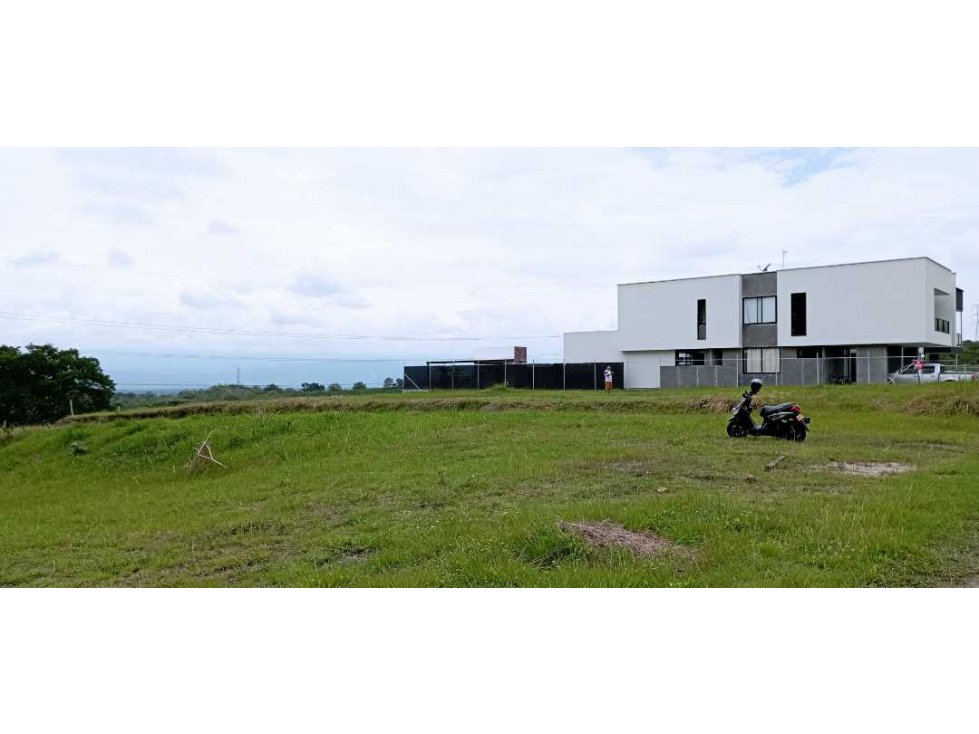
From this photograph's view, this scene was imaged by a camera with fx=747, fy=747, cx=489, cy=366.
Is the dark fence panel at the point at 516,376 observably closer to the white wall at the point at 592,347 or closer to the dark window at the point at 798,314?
the white wall at the point at 592,347

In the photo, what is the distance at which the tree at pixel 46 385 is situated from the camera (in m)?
42.1

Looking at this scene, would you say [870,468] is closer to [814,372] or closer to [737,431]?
[737,431]

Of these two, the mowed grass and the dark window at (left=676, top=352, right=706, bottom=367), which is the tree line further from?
the mowed grass

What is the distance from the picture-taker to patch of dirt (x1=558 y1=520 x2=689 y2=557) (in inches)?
280

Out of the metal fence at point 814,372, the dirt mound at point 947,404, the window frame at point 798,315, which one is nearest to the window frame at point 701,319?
the metal fence at point 814,372

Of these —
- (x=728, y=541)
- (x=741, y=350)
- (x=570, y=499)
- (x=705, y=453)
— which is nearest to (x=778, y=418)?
(x=705, y=453)

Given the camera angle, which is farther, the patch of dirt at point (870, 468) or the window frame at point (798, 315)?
the window frame at point (798, 315)

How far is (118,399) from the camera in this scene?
148ft

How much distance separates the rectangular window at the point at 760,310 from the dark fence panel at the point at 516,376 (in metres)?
7.90

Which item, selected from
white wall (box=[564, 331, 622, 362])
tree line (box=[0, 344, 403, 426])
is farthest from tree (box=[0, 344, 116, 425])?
white wall (box=[564, 331, 622, 362])

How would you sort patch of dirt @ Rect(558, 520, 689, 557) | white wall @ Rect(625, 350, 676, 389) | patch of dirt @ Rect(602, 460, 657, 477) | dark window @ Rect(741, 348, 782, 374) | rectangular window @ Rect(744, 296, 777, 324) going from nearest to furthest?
patch of dirt @ Rect(558, 520, 689, 557) → patch of dirt @ Rect(602, 460, 657, 477) → dark window @ Rect(741, 348, 782, 374) → rectangular window @ Rect(744, 296, 777, 324) → white wall @ Rect(625, 350, 676, 389)

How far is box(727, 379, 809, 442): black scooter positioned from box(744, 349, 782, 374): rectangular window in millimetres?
26540

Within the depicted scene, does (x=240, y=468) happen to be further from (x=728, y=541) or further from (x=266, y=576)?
(x=728, y=541)

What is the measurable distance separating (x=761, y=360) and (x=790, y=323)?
266 centimetres
